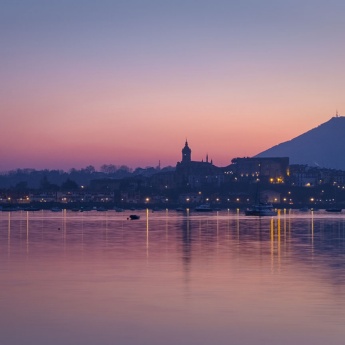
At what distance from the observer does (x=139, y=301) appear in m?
22.7

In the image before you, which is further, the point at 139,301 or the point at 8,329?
the point at 139,301

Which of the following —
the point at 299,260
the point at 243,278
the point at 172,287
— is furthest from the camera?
the point at 299,260

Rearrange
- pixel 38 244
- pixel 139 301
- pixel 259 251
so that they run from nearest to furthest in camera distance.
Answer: pixel 139 301 → pixel 259 251 → pixel 38 244

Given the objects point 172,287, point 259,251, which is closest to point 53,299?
point 172,287

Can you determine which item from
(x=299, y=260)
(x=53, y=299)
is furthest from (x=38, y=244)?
(x=53, y=299)

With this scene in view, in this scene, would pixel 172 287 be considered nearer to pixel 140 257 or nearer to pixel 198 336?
pixel 198 336

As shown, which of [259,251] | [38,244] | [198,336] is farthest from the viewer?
[38,244]

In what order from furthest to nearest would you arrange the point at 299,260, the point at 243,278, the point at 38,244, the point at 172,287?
the point at 38,244 → the point at 299,260 → the point at 243,278 → the point at 172,287

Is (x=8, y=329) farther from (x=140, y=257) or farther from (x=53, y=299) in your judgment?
(x=140, y=257)

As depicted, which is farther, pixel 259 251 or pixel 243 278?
pixel 259 251

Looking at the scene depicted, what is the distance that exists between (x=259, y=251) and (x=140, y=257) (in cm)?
711

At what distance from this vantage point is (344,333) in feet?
58.8

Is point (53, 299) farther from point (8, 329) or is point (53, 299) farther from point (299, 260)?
point (299, 260)

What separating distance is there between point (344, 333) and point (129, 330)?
15.8 feet
